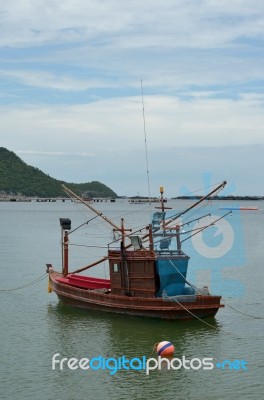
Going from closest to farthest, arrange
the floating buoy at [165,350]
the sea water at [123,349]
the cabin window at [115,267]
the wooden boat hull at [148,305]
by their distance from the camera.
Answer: the sea water at [123,349]
the floating buoy at [165,350]
the wooden boat hull at [148,305]
the cabin window at [115,267]

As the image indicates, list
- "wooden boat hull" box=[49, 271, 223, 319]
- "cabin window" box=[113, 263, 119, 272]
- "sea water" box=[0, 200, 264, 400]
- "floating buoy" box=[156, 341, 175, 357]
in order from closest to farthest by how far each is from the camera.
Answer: "sea water" box=[0, 200, 264, 400] → "floating buoy" box=[156, 341, 175, 357] → "wooden boat hull" box=[49, 271, 223, 319] → "cabin window" box=[113, 263, 119, 272]

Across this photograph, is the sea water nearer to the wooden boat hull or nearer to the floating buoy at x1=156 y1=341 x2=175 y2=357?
the wooden boat hull

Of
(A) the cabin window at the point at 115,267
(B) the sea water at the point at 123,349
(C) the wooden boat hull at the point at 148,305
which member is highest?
(A) the cabin window at the point at 115,267

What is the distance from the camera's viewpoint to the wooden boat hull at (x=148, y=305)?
29125mm

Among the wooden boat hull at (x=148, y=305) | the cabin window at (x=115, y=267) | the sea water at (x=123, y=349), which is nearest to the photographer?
the sea water at (x=123, y=349)

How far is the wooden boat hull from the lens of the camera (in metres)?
29.1

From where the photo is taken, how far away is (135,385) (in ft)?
69.8

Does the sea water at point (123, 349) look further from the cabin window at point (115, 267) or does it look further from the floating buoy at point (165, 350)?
the cabin window at point (115, 267)

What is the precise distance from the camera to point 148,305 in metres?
29.6

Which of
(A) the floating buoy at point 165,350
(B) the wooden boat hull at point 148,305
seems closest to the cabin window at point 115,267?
(B) the wooden boat hull at point 148,305

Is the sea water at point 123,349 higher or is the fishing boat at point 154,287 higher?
the fishing boat at point 154,287

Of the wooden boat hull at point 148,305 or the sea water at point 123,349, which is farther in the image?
the wooden boat hull at point 148,305

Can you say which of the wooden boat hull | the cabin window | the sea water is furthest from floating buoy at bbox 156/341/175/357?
the cabin window

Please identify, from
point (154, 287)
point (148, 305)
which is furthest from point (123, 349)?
point (154, 287)
